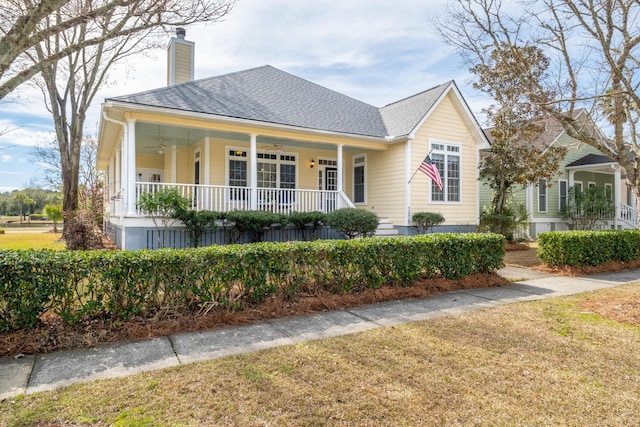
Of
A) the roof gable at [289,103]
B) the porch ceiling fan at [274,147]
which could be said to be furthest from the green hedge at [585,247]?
the porch ceiling fan at [274,147]

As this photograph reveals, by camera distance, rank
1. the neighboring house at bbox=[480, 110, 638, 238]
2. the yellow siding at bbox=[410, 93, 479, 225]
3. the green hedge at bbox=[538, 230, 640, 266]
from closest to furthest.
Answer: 1. the green hedge at bbox=[538, 230, 640, 266]
2. the yellow siding at bbox=[410, 93, 479, 225]
3. the neighboring house at bbox=[480, 110, 638, 238]

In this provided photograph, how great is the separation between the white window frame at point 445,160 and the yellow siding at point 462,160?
78 millimetres

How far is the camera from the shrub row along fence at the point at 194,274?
4301 millimetres

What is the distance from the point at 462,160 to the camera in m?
15.4

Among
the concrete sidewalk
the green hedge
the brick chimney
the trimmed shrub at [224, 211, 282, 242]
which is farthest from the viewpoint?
the brick chimney

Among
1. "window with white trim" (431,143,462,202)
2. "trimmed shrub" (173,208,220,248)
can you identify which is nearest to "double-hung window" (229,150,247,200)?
"trimmed shrub" (173,208,220,248)

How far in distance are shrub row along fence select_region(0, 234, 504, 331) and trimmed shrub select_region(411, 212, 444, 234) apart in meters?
6.16

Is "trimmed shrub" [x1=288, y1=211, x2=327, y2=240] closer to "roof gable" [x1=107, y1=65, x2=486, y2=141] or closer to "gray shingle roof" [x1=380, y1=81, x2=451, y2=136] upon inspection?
"roof gable" [x1=107, y1=65, x2=486, y2=141]

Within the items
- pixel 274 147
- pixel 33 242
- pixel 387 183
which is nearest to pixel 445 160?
pixel 387 183

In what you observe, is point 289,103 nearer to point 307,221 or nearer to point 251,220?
point 307,221

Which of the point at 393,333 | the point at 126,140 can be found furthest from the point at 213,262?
the point at 126,140

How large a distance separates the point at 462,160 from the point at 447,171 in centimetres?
97

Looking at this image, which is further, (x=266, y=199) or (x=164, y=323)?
(x=266, y=199)

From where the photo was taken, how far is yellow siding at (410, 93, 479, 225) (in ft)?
46.9
